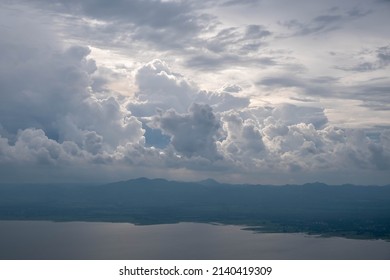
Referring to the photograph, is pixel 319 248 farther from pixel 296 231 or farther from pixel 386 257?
pixel 296 231

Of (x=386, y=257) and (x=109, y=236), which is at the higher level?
(x=109, y=236)

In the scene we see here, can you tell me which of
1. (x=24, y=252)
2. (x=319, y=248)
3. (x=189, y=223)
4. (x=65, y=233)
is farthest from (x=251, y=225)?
(x=24, y=252)

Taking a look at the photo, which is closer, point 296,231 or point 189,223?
point 296,231

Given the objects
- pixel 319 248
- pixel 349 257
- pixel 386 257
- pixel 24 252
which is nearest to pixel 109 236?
pixel 24 252
